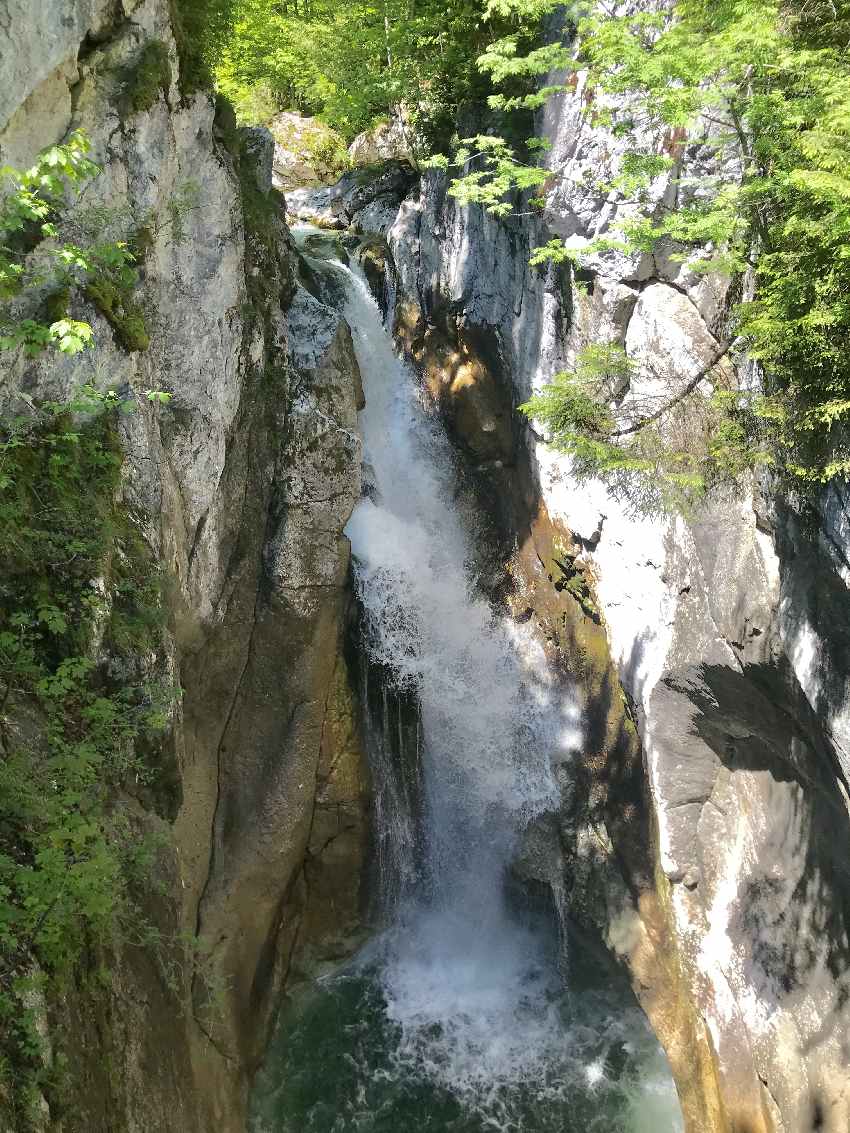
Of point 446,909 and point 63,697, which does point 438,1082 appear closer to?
point 446,909

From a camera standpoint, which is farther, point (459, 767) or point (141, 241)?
point (459, 767)

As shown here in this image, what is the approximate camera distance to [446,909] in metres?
11.5

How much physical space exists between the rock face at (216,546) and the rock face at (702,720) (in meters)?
3.28

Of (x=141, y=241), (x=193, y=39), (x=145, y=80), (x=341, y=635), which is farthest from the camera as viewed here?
(x=341, y=635)

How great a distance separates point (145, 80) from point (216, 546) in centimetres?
473

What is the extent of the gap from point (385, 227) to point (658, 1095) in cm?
1493

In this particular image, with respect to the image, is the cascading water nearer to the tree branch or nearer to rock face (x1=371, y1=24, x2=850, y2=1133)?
rock face (x1=371, y1=24, x2=850, y2=1133)

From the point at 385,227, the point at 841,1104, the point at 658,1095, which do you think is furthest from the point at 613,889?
the point at 385,227

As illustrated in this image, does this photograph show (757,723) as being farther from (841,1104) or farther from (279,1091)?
(279,1091)

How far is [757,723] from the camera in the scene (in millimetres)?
8273

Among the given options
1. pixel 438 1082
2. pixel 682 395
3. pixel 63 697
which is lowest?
pixel 438 1082

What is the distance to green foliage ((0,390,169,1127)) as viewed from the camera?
4.24 metres

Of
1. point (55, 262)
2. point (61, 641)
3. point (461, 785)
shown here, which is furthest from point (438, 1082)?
point (55, 262)

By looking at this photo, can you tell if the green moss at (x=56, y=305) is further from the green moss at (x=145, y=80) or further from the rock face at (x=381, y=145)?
the rock face at (x=381, y=145)
